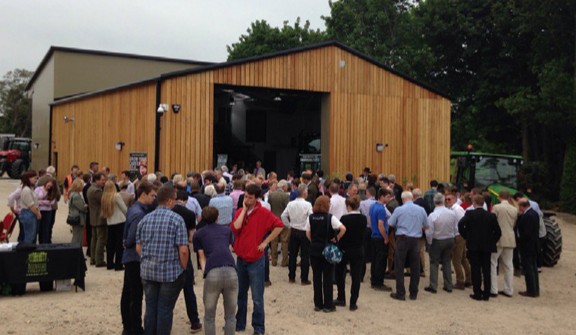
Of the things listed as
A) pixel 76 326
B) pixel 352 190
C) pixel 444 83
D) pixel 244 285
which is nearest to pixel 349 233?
pixel 352 190

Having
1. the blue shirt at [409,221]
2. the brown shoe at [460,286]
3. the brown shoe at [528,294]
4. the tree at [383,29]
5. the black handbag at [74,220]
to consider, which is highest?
the tree at [383,29]

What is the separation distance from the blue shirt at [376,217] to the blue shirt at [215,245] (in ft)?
12.1

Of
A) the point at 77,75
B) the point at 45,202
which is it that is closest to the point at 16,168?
the point at 77,75

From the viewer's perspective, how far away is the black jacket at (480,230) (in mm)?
8172

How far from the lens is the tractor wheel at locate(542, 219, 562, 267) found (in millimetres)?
11055

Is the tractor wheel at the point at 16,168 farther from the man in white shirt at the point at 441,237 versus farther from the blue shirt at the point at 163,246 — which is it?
the blue shirt at the point at 163,246

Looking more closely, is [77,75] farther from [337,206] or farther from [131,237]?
[131,237]

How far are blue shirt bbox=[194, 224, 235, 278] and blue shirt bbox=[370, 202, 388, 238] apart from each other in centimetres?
369

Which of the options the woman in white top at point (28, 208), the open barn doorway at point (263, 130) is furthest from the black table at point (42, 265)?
the open barn doorway at point (263, 130)

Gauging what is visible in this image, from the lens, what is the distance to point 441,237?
861 cm

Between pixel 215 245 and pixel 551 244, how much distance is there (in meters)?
8.52

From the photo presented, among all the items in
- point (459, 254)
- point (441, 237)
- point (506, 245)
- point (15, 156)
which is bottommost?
point (459, 254)

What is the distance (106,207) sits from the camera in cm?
888

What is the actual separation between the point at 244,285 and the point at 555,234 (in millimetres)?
7711
